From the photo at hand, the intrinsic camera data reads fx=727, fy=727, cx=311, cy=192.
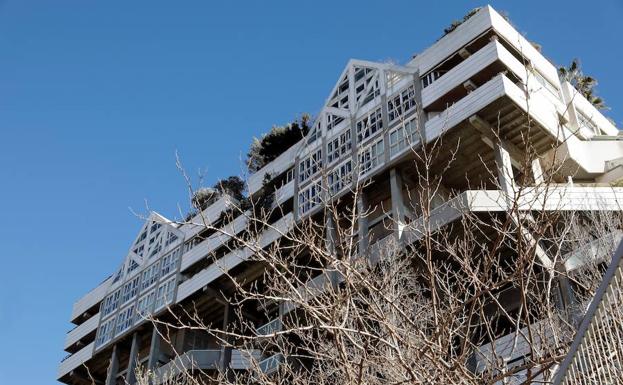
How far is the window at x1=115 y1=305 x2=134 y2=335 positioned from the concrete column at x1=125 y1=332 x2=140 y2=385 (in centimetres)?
92

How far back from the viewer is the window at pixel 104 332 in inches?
1661

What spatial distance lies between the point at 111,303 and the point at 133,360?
234 inches

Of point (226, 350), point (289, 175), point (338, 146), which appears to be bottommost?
point (226, 350)

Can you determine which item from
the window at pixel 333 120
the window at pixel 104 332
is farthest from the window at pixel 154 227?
the window at pixel 333 120

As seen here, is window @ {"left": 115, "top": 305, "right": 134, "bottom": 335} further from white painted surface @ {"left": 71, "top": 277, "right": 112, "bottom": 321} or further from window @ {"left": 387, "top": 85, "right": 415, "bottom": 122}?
window @ {"left": 387, "top": 85, "right": 415, "bottom": 122}

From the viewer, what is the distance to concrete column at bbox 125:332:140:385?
127ft

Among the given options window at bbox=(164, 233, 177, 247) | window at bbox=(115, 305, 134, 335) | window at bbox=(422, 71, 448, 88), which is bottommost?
window at bbox=(115, 305, 134, 335)

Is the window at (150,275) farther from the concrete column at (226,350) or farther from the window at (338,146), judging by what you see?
the window at (338,146)

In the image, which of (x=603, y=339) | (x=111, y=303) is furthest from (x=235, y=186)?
(x=603, y=339)

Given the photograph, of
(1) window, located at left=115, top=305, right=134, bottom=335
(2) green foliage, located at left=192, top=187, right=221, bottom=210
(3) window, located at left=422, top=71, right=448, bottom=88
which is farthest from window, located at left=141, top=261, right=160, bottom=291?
(3) window, located at left=422, top=71, right=448, bottom=88

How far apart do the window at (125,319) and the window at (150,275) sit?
4.87ft

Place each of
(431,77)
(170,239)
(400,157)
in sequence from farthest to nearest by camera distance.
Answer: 1. (170,239)
2. (431,77)
3. (400,157)

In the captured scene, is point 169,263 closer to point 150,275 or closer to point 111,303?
point 150,275

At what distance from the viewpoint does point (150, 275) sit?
42094 mm
